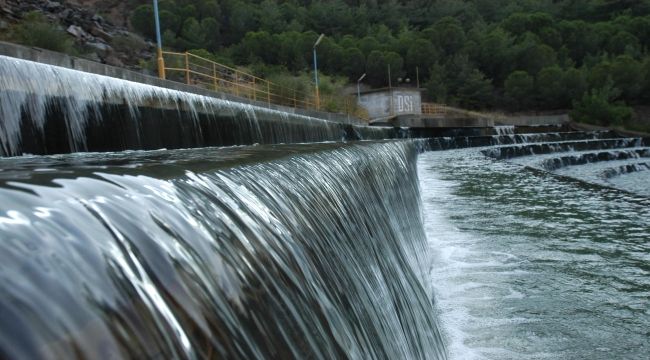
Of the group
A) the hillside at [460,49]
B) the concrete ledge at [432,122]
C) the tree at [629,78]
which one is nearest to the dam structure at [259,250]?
the concrete ledge at [432,122]

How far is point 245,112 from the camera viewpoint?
899cm

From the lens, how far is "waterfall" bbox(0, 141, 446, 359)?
2.83 ft

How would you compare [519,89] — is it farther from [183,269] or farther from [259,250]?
[183,269]

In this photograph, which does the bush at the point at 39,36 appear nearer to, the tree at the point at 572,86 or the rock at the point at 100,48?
the rock at the point at 100,48

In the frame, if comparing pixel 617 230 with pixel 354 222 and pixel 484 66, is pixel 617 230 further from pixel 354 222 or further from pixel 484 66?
pixel 484 66

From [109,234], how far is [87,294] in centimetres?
18

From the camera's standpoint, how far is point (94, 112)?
5504 millimetres

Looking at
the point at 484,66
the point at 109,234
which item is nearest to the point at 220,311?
the point at 109,234

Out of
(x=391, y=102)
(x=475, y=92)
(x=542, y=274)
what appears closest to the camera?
(x=542, y=274)

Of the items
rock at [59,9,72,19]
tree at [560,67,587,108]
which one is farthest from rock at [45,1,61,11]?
tree at [560,67,587,108]

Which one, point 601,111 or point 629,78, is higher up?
point 629,78

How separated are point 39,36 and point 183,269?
31.8 metres

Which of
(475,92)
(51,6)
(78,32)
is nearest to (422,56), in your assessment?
(475,92)

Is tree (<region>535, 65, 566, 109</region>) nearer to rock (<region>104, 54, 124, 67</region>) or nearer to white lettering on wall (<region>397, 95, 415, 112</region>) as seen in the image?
white lettering on wall (<region>397, 95, 415, 112</region>)
